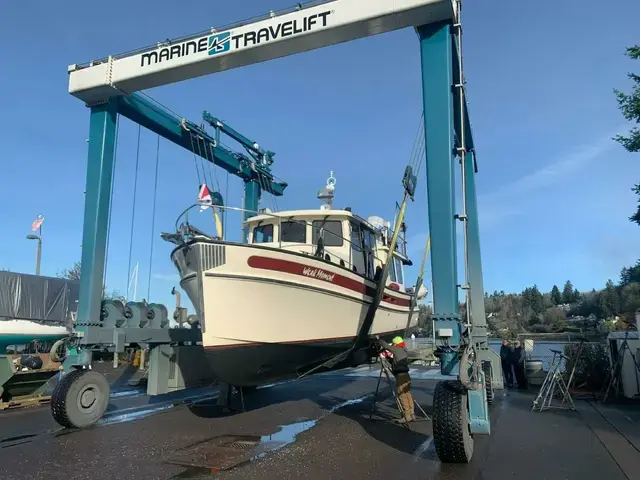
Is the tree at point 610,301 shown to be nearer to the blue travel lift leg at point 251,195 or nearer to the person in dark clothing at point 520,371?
the person in dark clothing at point 520,371

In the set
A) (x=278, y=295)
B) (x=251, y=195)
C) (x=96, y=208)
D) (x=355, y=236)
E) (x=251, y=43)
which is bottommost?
(x=278, y=295)

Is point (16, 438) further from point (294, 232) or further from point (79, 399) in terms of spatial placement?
point (294, 232)

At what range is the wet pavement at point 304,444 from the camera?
16.2ft

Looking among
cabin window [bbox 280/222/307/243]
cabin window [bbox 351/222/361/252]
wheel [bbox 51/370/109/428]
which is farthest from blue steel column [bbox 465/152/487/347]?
wheel [bbox 51/370/109/428]

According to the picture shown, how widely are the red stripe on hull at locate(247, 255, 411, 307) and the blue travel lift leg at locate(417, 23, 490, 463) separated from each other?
1821 millimetres

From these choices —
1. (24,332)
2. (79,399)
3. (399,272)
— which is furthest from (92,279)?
(24,332)

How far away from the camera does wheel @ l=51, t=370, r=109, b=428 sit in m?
7.04

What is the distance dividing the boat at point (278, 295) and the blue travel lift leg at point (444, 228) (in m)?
1.94

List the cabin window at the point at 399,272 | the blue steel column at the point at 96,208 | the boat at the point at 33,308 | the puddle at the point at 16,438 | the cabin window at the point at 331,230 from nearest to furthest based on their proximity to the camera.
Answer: the puddle at the point at 16,438, the blue steel column at the point at 96,208, the cabin window at the point at 331,230, the cabin window at the point at 399,272, the boat at the point at 33,308

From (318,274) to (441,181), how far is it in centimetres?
227

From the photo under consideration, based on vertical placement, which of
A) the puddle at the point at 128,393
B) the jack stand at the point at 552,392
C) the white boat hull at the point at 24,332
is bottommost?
the puddle at the point at 128,393

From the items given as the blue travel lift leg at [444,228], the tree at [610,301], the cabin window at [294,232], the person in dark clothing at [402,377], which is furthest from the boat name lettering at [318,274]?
the tree at [610,301]

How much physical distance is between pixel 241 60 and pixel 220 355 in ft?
15.7

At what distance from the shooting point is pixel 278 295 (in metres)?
6.82
